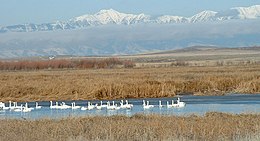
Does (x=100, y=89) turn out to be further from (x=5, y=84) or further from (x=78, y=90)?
(x=5, y=84)

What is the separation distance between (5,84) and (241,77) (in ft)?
61.0

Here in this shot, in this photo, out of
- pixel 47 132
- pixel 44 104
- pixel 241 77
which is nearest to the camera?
pixel 47 132

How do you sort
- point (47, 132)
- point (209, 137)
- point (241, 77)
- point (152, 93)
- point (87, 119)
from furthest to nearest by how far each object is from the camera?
point (241, 77), point (152, 93), point (87, 119), point (47, 132), point (209, 137)

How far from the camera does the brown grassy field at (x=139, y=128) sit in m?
19.8

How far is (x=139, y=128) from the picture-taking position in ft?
73.8

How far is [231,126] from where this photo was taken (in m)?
22.9

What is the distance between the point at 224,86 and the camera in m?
51.9

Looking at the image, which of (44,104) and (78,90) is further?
(78,90)

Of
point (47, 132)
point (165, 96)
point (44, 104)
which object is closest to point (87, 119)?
point (47, 132)

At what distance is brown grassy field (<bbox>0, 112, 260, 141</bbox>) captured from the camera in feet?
65.0

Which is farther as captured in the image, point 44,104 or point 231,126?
point 44,104

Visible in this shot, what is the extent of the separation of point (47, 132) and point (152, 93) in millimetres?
27783

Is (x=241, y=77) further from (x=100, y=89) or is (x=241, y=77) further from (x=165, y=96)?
(x=100, y=89)

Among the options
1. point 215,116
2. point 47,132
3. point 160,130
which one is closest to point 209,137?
point 160,130
